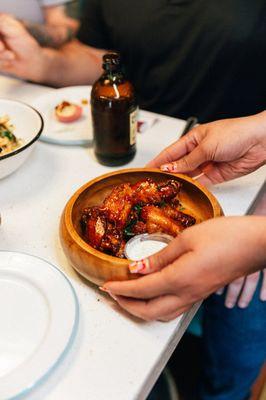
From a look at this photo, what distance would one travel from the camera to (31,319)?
0.78 meters

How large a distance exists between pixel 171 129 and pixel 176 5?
0.47m

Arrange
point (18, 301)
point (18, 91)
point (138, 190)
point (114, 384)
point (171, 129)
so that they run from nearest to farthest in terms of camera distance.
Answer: point (114, 384) → point (18, 301) → point (138, 190) → point (171, 129) → point (18, 91)

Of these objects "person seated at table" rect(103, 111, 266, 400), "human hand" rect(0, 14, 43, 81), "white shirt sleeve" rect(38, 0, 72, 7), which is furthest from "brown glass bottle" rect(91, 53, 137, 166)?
"white shirt sleeve" rect(38, 0, 72, 7)

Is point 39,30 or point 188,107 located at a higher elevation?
point 39,30

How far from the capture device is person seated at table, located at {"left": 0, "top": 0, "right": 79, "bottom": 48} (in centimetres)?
179

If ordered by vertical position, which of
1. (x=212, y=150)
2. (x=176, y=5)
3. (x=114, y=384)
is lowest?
(x=114, y=384)

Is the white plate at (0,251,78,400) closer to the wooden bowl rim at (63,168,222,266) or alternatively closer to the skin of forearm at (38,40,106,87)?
the wooden bowl rim at (63,168,222,266)

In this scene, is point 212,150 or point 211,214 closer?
point 211,214

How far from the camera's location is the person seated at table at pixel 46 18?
1788 millimetres

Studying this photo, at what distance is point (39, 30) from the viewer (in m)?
1.76

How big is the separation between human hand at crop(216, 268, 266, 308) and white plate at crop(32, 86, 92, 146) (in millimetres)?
619

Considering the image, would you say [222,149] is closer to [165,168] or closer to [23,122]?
[165,168]

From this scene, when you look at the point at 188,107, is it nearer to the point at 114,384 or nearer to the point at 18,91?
the point at 18,91

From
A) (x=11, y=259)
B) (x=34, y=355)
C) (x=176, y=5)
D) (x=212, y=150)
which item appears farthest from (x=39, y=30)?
(x=34, y=355)
